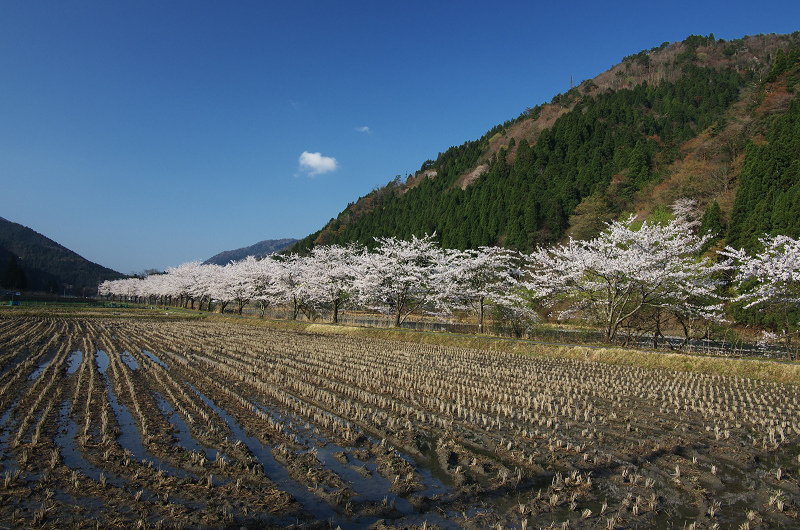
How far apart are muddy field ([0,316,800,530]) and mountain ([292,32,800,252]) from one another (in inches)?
956

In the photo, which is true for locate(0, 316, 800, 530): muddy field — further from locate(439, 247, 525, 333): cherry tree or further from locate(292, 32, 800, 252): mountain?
locate(292, 32, 800, 252): mountain

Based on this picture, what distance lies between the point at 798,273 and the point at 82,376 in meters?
24.2

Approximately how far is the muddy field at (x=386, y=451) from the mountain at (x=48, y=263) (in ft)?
460

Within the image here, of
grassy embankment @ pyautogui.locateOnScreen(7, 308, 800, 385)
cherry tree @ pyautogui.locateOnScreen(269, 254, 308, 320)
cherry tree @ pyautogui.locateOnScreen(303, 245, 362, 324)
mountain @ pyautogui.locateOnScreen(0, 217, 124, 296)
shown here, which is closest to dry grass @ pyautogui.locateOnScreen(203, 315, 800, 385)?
grassy embankment @ pyautogui.locateOnScreen(7, 308, 800, 385)

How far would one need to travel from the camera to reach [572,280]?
23.5m

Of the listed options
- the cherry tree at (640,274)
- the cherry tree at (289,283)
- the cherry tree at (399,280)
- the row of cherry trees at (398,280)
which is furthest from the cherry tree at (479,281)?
the cherry tree at (289,283)

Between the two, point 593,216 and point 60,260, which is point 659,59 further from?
point 60,260

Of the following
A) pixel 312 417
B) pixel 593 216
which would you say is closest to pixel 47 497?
pixel 312 417

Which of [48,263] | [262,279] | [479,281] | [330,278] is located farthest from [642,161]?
[48,263]

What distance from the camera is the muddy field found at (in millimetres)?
4582

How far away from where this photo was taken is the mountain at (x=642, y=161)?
3192 cm

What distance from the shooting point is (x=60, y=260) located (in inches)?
6348

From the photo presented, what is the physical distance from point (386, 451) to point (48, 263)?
19301cm

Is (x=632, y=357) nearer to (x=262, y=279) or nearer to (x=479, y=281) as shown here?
(x=479, y=281)
